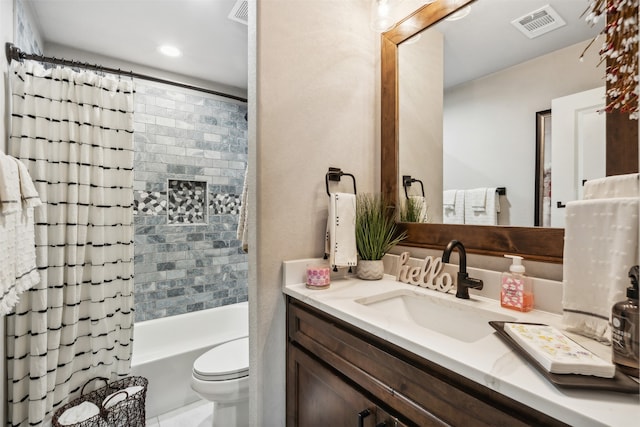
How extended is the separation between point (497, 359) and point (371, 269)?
2.40ft

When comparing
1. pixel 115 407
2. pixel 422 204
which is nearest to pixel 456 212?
pixel 422 204

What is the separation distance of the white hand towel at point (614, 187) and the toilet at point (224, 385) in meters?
1.72

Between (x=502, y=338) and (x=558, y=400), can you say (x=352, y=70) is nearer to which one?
(x=502, y=338)

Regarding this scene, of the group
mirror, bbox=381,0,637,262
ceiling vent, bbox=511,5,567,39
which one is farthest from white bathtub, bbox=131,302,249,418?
ceiling vent, bbox=511,5,567,39

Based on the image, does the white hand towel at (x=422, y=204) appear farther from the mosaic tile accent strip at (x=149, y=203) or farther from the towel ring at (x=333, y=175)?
the mosaic tile accent strip at (x=149, y=203)

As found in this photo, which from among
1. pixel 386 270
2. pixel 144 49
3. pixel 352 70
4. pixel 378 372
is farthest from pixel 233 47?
pixel 378 372

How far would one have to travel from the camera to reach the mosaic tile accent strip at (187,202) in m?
2.74

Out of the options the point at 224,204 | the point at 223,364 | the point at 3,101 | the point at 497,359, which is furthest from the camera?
the point at 224,204

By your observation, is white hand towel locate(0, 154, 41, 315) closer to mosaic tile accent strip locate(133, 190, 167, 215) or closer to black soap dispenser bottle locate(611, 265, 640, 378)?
mosaic tile accent strip locate(133, 190, 167, 215)

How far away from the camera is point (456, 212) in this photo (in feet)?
3.92

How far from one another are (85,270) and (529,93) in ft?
7.91

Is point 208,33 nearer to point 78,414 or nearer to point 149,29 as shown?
point 149,29

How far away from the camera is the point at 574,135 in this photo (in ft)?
2.88

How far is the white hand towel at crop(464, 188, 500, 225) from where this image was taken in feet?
3.52
